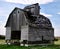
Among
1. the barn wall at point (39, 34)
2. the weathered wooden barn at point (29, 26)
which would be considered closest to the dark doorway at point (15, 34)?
the weathered wooden barn at point (29, 26)

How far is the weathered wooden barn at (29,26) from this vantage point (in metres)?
35.0

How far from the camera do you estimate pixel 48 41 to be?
38.2m

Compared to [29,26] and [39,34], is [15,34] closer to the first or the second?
[39,34]

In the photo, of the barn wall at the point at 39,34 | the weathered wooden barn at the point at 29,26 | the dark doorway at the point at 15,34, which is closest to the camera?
the barn wall at the point at 39,34

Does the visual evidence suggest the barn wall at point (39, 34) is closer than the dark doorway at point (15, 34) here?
Yes

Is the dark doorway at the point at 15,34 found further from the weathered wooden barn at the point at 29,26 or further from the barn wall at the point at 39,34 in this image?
the barn wall at the point at 39,34

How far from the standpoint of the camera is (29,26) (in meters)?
34.6

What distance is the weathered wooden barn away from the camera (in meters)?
35.0

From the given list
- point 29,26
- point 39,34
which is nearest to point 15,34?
point 39,34

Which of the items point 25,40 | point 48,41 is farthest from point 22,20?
point 48,41

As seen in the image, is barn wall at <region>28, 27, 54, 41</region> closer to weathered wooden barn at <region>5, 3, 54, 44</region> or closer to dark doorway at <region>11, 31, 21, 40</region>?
weathered wooden barn at <region>5, 3, 54, 44</region>

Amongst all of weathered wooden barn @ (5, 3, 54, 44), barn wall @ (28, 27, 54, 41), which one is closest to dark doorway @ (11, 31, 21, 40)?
weathered wooden barn @ (5, 3, 54, 44)

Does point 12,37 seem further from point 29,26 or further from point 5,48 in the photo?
point 5,48

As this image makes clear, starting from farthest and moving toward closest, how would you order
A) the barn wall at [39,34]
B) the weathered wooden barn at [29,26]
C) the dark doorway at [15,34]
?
the dark doorway at [15,34], the weathered wooden barn at [29,26], the barn wall at [39,34]
